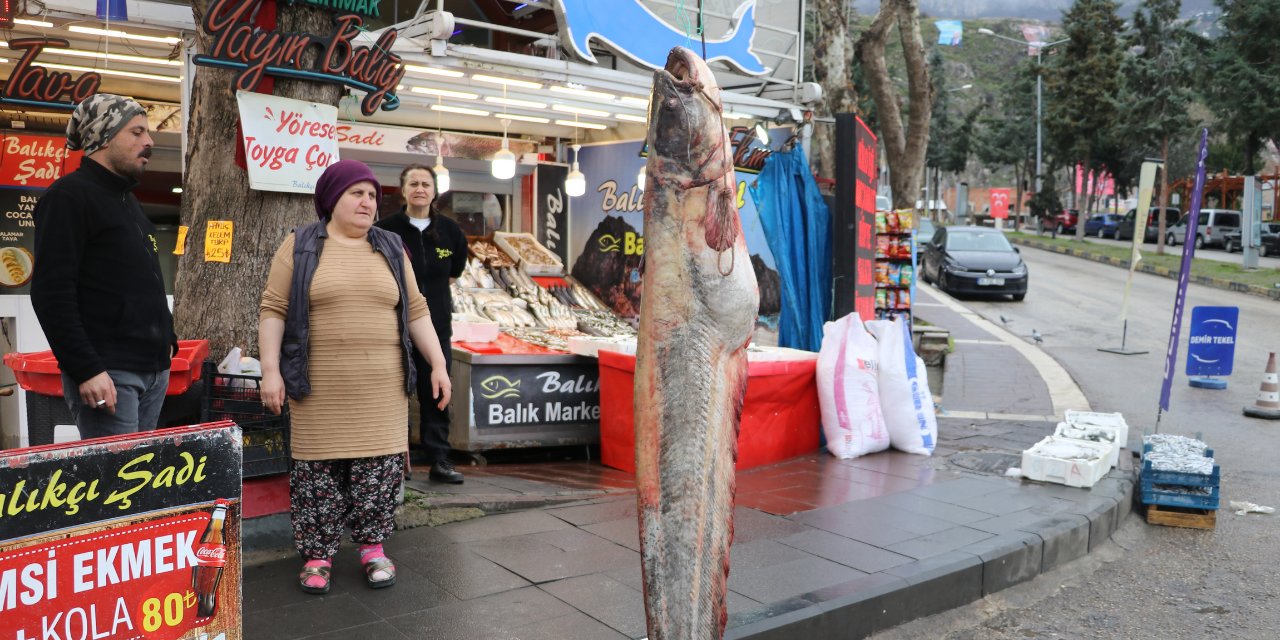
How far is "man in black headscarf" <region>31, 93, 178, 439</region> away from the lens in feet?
10.4

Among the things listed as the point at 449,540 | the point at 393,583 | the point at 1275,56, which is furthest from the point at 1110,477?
the point at 1275,56

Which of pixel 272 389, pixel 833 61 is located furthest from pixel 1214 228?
pixel 272 389

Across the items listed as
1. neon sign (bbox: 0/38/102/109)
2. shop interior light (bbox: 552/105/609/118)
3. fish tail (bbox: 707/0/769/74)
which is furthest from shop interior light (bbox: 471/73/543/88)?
neon sign (bbox: 0/38/102/109)

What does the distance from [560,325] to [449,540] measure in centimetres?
476

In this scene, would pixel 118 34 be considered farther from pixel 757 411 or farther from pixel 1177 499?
pixel 1177 499

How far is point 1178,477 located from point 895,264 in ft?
16.1

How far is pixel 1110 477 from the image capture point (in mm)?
6652

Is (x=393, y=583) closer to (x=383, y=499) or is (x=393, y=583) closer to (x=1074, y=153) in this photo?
(x=383, y=499)

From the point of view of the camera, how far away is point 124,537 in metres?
2.54

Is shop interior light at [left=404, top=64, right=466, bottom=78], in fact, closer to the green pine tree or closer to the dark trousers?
the dark trousers

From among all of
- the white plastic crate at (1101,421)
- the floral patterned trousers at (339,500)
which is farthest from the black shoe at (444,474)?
the white plastic crate at (1101,421)

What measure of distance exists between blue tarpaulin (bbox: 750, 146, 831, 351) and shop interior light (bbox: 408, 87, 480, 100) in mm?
3032

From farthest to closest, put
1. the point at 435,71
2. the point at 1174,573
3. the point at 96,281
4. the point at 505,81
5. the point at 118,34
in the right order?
1. the point at 505,81
2. the point at 435,71
3. the point at 118,34
4. the point at 1174,573
5. the point at 96,281

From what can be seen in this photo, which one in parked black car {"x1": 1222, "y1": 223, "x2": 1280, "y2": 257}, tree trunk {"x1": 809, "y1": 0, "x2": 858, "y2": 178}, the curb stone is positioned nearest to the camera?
tree trunk {"x1": 809, "y1": 0, "x2": 858, "y2": 178}
